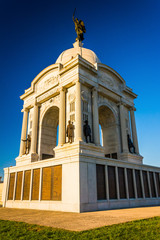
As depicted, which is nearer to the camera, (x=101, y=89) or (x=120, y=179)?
(x=120, y=179)

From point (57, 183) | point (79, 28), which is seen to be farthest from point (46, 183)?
point (79, 28)

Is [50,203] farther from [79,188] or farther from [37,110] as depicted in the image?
[37,110]

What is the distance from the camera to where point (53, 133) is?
98.7ft

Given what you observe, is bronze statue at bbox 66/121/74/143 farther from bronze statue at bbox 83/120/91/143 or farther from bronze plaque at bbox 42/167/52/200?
bronze plaque at bbox 42/167/52/200

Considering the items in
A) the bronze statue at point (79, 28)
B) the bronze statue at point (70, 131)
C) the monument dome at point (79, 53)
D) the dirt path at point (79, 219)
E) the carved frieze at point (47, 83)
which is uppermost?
the bronze statue at point (79, 28)

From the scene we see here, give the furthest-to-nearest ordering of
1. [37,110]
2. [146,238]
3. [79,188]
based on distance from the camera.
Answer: [37,110], [79,188], [146,238]

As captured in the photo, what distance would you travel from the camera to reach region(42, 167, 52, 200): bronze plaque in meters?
18.5

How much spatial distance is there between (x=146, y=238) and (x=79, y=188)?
1003 centimetres

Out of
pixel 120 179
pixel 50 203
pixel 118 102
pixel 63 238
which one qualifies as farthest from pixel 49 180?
pixel 118 102

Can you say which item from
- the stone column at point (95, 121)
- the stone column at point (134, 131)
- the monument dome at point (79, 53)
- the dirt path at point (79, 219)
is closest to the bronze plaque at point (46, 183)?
the dirt path at point (79, 219)

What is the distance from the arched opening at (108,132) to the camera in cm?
2770

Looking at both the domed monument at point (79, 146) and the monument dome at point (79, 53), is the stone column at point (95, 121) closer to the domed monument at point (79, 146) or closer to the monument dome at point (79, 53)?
the domed monument at point (79, 146)

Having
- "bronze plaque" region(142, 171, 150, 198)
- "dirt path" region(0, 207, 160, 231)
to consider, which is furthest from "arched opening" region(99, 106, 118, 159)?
"dirt path" region(0, 207, 160, 231)

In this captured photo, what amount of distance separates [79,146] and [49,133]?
35.6ft
